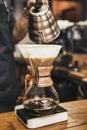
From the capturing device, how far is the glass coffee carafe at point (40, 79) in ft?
3.48

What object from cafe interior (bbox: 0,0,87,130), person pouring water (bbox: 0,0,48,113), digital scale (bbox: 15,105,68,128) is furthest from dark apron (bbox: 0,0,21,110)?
digital scale (bbox: 15,105,68,128)

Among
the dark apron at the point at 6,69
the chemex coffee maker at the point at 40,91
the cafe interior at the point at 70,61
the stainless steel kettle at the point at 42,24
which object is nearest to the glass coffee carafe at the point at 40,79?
the chemex coffee maker at the point at 40,91

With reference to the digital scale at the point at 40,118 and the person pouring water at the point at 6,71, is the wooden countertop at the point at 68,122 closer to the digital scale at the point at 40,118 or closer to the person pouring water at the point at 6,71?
the digital scale at the point at 40,118

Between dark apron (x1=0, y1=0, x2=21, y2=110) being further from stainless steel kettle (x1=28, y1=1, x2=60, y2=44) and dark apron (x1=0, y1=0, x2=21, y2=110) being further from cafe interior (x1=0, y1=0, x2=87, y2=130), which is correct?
stainless steel kettle (x1=28, y1=1, x2=60, y2=44)

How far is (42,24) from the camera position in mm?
1225

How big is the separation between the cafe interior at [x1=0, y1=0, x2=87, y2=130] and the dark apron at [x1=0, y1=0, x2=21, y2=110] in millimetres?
103

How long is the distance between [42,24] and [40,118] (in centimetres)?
45

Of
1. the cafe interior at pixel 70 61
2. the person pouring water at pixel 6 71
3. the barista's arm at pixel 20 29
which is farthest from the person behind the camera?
the cafe interior at pixel 70 61

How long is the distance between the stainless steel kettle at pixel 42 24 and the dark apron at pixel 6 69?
0.34 metres

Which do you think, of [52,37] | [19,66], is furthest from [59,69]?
[52,37]

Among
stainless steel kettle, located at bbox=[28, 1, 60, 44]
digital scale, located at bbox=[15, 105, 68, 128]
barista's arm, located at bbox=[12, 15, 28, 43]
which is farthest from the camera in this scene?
barista's arm, located at bbox=[12, 15, 28, 43]

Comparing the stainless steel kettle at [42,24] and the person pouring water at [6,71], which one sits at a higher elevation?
the stainless steel kettle at [42,24]

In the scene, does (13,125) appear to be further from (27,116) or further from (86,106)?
(86,106)

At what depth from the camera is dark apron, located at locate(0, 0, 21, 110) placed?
1517 mm
